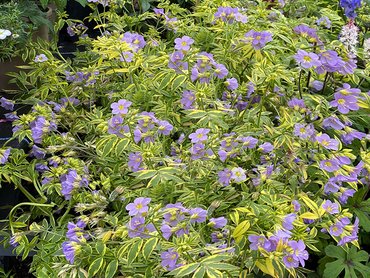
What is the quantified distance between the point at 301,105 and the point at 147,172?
0.54 metres

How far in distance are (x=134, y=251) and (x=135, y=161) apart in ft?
0.93

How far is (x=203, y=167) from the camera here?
150 cm

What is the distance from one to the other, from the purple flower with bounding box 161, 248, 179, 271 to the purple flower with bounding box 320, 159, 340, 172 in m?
0.48

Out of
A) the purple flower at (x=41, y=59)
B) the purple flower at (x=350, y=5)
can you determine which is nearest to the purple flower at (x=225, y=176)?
the purple flower at (x=41, y=59)

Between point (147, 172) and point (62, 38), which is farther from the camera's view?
point (62, 38)

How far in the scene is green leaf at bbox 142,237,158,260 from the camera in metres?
1.23

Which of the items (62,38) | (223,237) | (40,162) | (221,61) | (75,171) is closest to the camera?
(223,237)

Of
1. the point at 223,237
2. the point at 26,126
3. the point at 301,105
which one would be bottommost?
the point at 26,126

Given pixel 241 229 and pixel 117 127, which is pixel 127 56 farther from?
pixel 241 229

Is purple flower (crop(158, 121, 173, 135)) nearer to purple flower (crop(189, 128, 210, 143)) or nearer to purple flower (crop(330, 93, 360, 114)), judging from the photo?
purple flower (crop(189, 128, 210, 143))

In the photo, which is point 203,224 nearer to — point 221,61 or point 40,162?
point 40,162

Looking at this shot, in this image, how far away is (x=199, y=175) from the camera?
1.50 metres

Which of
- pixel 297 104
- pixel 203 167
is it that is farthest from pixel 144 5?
pixel 203 167

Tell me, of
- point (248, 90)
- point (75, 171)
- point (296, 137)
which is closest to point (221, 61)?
point (248, 90)
